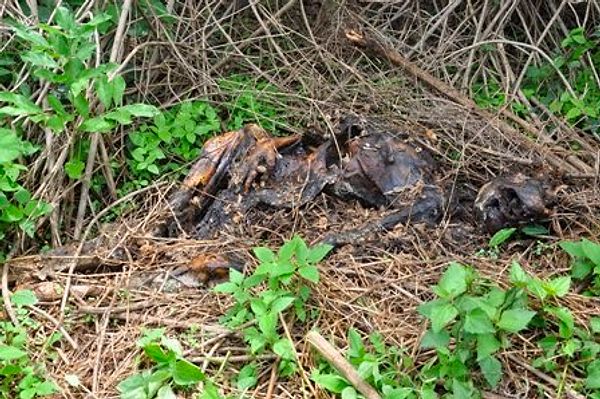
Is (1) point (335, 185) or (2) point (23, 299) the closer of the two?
(2) point (23, 299)

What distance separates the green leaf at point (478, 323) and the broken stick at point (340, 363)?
0.29m

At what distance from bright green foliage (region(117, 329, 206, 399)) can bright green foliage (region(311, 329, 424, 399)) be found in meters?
0.33

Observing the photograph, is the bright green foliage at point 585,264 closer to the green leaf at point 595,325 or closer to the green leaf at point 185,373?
the green leaf at point 595,325

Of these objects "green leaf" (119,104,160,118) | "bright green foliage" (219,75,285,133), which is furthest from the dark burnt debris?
"green leaf" (119,104,160,118)

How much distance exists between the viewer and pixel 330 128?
2871 mm

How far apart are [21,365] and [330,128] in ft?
4.83

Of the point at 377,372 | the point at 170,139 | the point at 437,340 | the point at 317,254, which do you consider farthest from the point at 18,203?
the point at 437,340

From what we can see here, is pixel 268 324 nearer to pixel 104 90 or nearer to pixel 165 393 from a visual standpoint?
pixel 165 393

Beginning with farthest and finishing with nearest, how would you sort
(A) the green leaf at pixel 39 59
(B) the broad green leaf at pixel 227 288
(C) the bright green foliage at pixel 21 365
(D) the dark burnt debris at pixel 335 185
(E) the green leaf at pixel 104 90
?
(D) the dark burnt debris at pixel 335 185 < (E) the green leaf at pixel 104 90 < (A) the green leaf at pixel 39 59 < (B) the broad green leaf at pixel 227 288 < (C) the bright green foliage at pixel 21 365

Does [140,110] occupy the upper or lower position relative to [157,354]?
upper

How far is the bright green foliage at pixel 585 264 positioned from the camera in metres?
2.11

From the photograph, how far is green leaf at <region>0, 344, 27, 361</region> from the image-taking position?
75.7 inches

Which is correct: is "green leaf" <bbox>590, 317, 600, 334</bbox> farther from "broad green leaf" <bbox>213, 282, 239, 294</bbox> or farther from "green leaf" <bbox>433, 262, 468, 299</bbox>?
"broad green leaf" <bbox>213, 282, 239, 294</bbox>

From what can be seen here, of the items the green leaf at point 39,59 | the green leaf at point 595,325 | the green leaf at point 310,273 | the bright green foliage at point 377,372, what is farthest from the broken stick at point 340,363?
the green leaf at point 39,59
